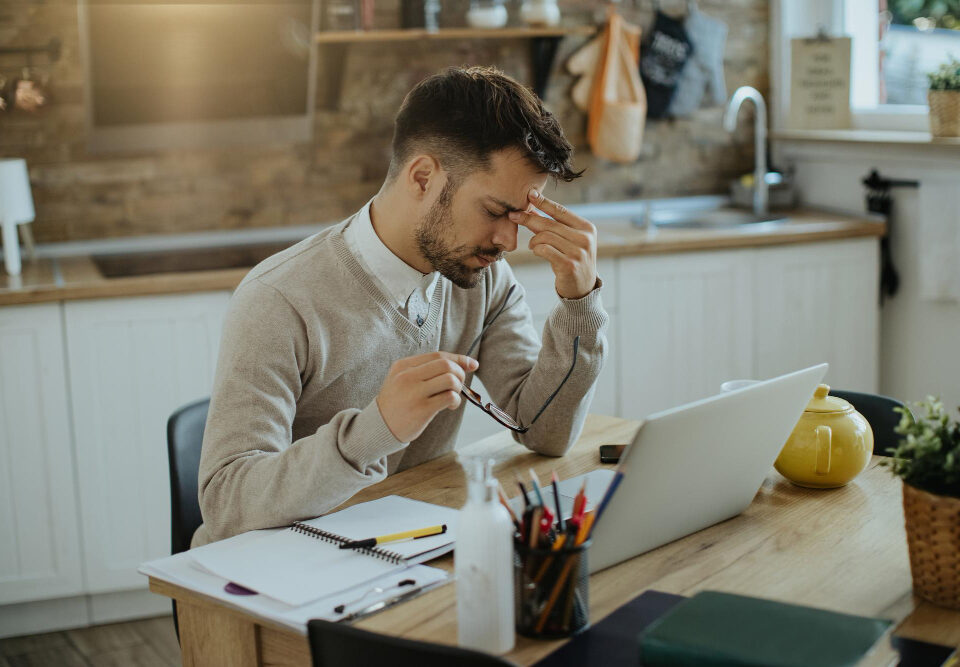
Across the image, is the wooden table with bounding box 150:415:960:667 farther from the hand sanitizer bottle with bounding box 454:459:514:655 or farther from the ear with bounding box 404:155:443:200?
the ear with bounding box 404:155:443:200

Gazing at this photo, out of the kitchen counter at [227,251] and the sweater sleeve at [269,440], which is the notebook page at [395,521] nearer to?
the sweater sleeve at [269,440]

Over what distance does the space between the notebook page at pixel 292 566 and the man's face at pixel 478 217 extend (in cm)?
56

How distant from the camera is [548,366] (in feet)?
6.20

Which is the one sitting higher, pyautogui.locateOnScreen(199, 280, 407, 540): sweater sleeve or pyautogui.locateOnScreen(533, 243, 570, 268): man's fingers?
pyautogui.locateOnScreen(533, 243, 570, 268): man's fingers

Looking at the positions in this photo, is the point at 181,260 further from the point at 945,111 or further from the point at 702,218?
the point at 945,111

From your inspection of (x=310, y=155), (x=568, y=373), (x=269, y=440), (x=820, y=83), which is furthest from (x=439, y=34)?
(x=269, y=440)

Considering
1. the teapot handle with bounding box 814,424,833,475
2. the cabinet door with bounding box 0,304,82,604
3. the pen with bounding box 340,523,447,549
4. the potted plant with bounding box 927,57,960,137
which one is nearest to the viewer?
the pen with bounding box 340,523,447,549

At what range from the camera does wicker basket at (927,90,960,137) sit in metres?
3.19

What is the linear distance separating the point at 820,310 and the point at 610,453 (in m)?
2.00

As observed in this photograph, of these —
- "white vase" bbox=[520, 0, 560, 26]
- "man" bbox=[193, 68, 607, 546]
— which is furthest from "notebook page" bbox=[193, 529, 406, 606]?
"white vase" bbox=[520, 0, 560, 26]

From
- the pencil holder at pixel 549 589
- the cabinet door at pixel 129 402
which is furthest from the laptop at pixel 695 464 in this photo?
the cabinet door at pixel 129 402

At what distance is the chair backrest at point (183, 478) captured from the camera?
1.86 meters

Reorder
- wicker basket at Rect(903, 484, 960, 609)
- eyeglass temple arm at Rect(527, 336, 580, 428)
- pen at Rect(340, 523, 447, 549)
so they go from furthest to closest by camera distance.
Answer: eyeglass temple arm at Rect(527, 336, 580, 428) < pen at Rect(340, 523, 447, 549) < wicker basket at Rect(903, 484, 960, 609)

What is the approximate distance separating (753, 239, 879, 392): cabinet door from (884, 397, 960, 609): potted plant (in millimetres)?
2263
